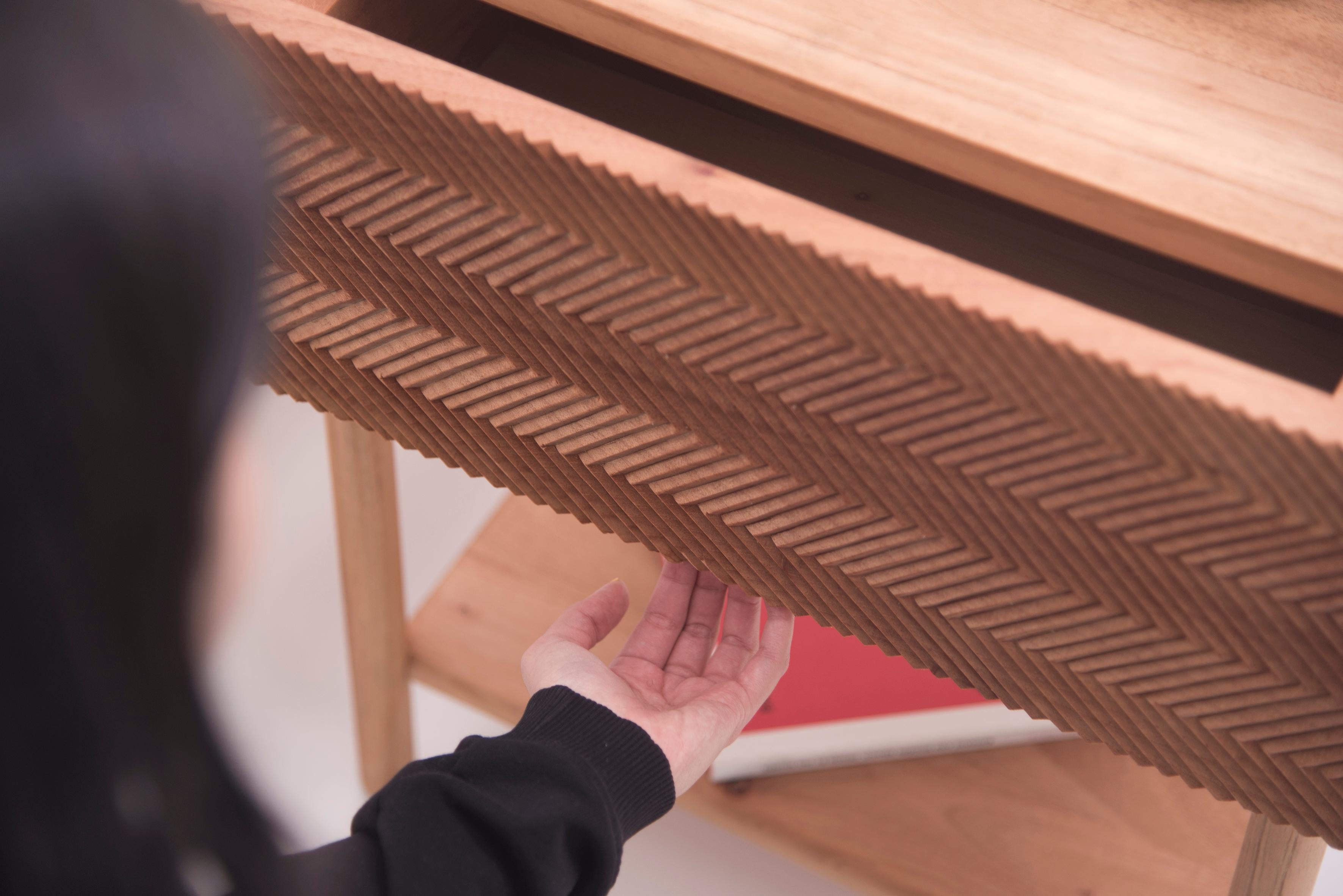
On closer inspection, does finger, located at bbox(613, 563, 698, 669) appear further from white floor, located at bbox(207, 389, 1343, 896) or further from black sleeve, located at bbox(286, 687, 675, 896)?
white floor, located at bbox(207, 389, 1343, 896)

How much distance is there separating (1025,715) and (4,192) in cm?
69

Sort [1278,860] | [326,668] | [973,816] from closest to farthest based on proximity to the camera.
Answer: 1. [1278,860]
2. [973,816]
3. [326,668]

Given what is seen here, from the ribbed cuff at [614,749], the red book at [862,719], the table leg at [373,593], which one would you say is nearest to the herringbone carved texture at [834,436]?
the ribbed cuff at [614,749]

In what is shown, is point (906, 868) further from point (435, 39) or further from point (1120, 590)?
point (435, 39)

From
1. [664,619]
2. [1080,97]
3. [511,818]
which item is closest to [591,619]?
[664,619]

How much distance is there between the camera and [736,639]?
0.61 meters

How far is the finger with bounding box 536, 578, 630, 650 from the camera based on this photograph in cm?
59

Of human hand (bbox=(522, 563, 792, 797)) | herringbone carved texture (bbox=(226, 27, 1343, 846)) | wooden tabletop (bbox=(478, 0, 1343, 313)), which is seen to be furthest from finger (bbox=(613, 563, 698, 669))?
wooden tabletop (bbox=(478, 0, 1343, 313))

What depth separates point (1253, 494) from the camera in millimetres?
351

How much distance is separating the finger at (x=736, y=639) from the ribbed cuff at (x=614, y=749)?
86mm

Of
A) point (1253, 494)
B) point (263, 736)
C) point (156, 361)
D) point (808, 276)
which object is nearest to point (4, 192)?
point (156, 361)

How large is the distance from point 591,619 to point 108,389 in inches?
14.1

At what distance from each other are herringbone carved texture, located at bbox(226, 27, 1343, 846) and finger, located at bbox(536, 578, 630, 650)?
126 millimetres

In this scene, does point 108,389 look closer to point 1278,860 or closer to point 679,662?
point 679,662
